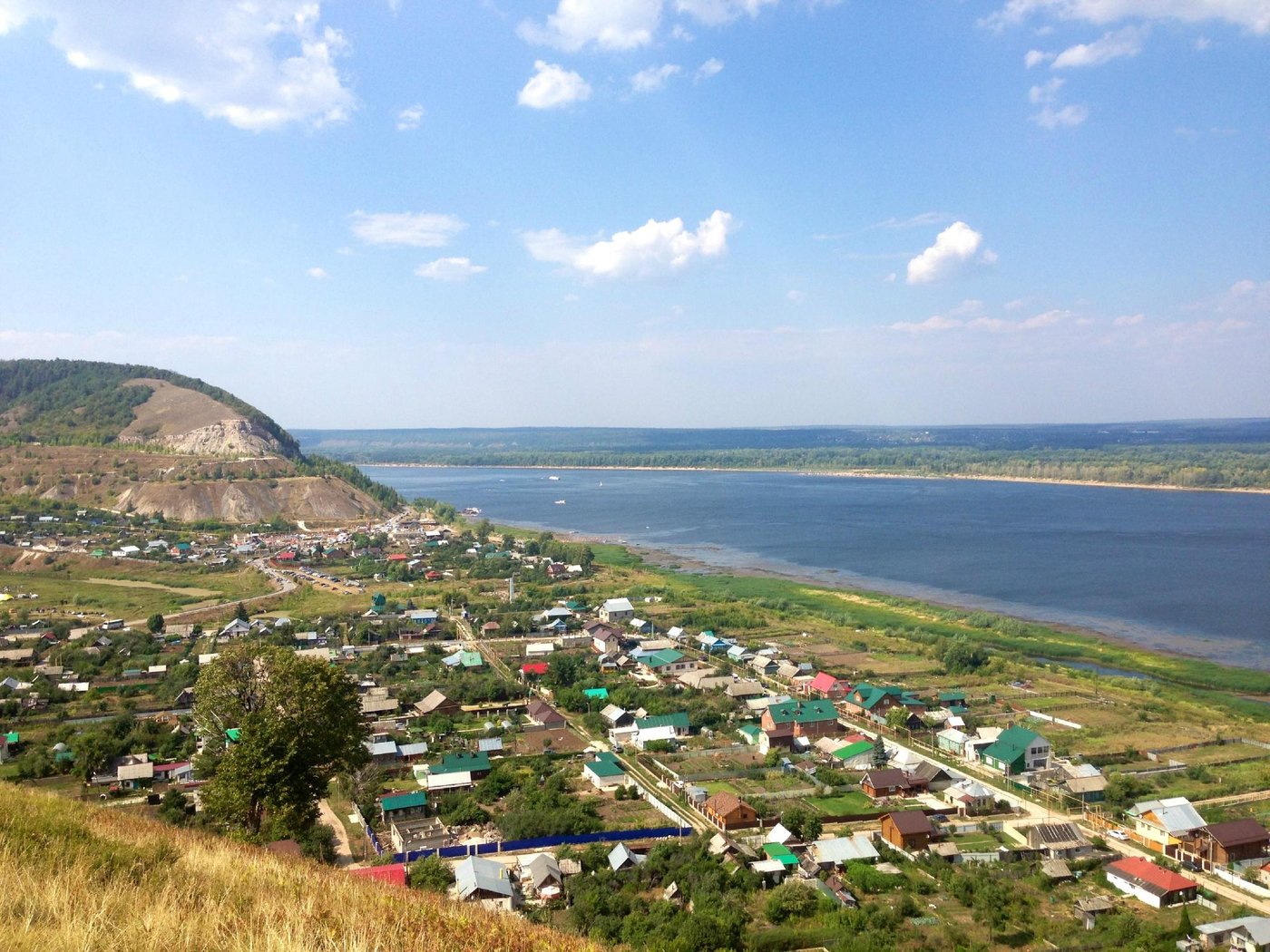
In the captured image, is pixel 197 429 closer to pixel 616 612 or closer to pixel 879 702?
pixel 616 612

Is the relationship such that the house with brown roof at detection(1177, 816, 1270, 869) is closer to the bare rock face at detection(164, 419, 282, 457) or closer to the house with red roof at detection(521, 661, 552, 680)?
the house with red roof at detection(521, 661, 552, 680)

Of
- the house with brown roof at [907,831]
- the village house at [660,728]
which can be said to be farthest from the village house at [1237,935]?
the village house at [660,728]

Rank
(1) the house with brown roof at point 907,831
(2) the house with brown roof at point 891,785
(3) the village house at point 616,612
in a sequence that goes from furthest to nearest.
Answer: (3) the village house at point 616,612
(2) the house with brown roof at point 891,785
(1) the house with brown roof at point 907,831

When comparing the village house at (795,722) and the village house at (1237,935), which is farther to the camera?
the village house at (795,722)

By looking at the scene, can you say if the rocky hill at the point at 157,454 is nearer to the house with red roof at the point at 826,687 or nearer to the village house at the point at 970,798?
the house with red roof at the point at 826,687

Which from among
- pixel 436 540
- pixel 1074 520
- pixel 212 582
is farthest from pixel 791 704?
pixel 1074 520

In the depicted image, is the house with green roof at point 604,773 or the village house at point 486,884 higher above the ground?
the village house at point 486,884
